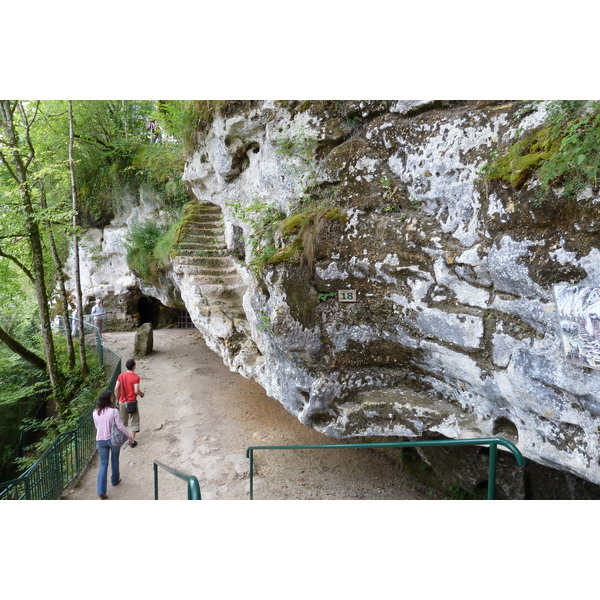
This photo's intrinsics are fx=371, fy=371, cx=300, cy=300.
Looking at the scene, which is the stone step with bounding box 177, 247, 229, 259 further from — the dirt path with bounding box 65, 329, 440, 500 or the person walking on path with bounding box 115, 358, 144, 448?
the person walking on path with bounding box 115, 358, 144, 448

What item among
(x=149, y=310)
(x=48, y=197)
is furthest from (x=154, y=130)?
(x=149, y=310)

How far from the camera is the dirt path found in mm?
4344

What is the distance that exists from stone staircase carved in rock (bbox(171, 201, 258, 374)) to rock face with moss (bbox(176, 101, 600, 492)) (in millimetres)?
994

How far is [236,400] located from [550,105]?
5.51m

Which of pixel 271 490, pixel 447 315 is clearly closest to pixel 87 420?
pixel 271 490

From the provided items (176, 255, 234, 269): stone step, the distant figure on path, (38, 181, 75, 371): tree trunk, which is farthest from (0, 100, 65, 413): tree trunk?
the distant figure on path

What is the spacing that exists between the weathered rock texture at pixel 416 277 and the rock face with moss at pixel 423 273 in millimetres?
12

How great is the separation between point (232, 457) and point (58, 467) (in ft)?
6.84

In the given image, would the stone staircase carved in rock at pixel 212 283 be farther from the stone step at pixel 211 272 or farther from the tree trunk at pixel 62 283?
the tree trunk at pixel 62 283

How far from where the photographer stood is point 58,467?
4.51 m

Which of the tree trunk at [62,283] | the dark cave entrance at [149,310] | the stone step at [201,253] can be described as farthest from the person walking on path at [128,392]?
the dark cave entrance at [149,310]

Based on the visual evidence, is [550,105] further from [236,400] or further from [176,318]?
[176,318]

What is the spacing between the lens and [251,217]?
17.7 feet

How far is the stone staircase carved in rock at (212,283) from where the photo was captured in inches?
222
